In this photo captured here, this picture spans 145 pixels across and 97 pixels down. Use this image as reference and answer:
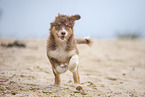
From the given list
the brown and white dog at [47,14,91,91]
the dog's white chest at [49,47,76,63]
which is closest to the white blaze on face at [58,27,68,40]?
the brown and white dog at [47,14,91,91]

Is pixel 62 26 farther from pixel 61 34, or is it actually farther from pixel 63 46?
pixel 63 46

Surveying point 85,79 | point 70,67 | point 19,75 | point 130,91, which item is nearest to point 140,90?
point 130,91

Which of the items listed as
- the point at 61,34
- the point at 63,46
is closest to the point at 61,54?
the point at 63,46

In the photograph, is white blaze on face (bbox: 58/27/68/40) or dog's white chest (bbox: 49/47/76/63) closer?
white blaze on face (bbox: 58/27/68/40)

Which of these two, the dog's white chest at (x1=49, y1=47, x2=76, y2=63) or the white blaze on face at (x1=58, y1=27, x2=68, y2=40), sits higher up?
the white blaze on face at (x1=58, y1=27, x2=68, y2=40)

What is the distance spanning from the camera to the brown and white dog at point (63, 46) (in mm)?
3713

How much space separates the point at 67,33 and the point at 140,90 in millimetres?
2516

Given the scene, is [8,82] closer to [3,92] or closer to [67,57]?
[3,92]

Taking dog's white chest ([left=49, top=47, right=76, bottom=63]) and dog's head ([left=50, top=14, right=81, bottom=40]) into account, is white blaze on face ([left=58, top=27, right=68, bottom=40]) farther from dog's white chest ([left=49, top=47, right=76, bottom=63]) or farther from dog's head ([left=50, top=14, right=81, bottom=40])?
dog's white chest ([left=49, top=47, right=76, bottom=63])

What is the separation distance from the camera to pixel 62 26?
3.69 m

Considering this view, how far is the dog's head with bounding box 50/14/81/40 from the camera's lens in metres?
3.63

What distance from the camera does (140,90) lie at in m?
4.27

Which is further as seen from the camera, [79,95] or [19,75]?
[19,75]

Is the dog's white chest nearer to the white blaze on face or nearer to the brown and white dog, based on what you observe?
the brown and white dog
